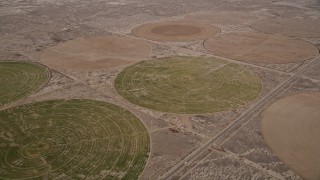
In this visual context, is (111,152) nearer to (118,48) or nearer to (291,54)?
(118,48)

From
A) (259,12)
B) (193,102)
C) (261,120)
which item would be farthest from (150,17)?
(261,120)

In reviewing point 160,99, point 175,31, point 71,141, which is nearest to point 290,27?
point 175,31

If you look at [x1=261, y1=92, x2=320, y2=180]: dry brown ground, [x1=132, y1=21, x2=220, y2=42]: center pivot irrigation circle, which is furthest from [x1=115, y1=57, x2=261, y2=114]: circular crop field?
[x1=132, y1=21, x2=220, y2=42]: center pivot irrigation circle

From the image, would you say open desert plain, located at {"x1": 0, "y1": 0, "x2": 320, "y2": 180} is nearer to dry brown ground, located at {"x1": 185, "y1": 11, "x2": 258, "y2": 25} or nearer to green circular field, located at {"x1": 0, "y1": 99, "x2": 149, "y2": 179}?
green circular field, located at {"x1": 0, "y1": 99, "x2": 149, "y2": 179}

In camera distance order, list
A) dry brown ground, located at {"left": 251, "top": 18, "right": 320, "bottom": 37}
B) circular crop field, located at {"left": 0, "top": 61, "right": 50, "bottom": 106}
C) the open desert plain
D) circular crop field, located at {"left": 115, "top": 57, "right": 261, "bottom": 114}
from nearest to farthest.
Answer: the open desert plain → circular crop field, located at {"left": 115, "top": 57, "right": 261, "bottom": 114} → circular crop field, located at {"left": 0, "top": 61, "right": 50, "bottom": 106} → dry brown ground, located at {"left": 251, "top": 18, "right": 320, "bottom": 37}

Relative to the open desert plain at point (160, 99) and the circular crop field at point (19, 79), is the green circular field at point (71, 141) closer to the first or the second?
the open desert plain at point (160, 99)

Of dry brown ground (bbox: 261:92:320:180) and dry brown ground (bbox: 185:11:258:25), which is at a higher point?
dry brown ground (bbox: 185:11:258:25)
